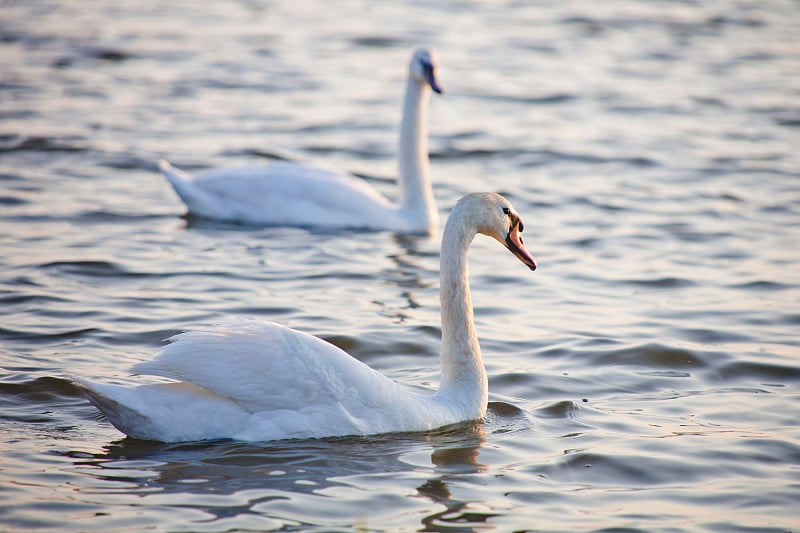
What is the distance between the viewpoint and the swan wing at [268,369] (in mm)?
6238

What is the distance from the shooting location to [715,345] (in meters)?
8.44

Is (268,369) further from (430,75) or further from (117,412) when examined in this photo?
(430,75)

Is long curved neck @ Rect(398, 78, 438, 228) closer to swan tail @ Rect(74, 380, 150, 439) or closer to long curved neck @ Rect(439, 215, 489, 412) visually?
long curved neck @ Rect(439, 215, 489, 412)

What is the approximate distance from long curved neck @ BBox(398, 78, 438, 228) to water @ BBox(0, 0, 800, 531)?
0.43 m

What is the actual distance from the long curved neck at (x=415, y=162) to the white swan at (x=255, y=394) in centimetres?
498

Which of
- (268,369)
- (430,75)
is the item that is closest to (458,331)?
(268,369)

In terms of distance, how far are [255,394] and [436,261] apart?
4.50 m

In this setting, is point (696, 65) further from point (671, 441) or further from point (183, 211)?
point (671, 441)

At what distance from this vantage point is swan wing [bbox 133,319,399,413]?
624 cm

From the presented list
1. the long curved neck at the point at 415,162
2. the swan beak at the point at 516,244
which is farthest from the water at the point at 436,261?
the swan beak at the point at 516,244

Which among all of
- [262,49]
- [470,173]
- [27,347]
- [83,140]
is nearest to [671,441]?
[27,347]

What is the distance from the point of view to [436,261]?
1063cm

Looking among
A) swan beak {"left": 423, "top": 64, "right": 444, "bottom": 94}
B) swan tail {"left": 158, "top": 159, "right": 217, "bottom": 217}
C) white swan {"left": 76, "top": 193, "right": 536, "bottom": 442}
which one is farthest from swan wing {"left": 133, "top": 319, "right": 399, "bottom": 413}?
swan beak {"left": 423, "top": 64, "right": 444, "bottom": 94}

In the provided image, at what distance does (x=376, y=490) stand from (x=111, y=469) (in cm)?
129
